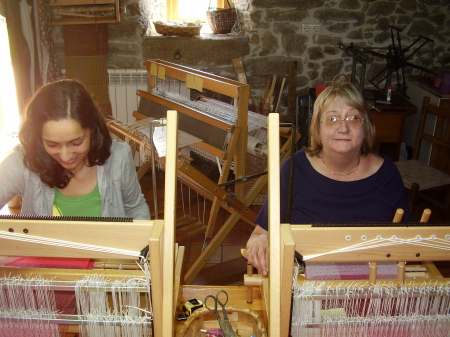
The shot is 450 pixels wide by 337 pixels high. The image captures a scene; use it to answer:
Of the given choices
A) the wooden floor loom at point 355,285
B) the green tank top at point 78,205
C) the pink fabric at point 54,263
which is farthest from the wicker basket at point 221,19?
the wooden floor loom at point 355,285

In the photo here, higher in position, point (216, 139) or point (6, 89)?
point (6, 89)

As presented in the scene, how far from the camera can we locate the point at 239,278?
105 inches

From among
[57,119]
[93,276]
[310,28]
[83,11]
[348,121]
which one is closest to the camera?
[93,276]

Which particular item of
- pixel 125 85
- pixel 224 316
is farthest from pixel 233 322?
pixel 125 85

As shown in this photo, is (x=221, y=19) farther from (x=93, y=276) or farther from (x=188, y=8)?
(x=93, y=276)

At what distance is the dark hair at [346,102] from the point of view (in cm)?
163

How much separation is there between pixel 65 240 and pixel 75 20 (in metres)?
3.32

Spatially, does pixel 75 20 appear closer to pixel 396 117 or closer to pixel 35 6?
pixel 35 6

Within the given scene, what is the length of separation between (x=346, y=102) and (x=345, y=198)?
0.35 metres

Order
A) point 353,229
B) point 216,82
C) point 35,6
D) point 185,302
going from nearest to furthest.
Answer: point 353,229 < point 185,302 < point 216,82 < point 35,6

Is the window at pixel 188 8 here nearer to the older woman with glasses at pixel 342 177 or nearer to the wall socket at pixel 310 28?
the wall socket at pixel 310 28

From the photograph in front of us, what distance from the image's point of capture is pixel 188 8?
4.40m

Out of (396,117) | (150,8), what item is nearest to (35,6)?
A: (150,8)

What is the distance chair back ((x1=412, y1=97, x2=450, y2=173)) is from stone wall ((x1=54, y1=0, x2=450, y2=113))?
78 centimetres
